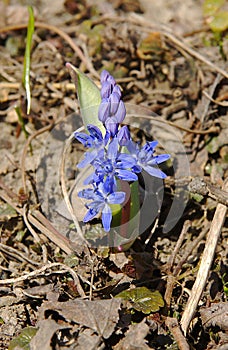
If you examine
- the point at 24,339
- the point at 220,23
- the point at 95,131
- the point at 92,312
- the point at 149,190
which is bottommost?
the point at 24,339

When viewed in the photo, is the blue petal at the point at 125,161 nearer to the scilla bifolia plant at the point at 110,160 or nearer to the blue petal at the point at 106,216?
the scilla bifolia plant at the point at 110,160

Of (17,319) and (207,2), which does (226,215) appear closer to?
(17,319)

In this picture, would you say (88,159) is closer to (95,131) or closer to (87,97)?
(95,131)

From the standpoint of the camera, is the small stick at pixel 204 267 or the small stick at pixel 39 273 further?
the small stick at pixel 39 273

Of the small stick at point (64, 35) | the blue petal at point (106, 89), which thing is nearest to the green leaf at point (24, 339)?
the blue petal at point (106, 89)

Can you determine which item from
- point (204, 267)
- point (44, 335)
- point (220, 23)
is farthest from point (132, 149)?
point (220, 23)

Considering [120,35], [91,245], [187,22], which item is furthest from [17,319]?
[187,22]

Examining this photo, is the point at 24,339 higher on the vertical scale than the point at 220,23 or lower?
lower
